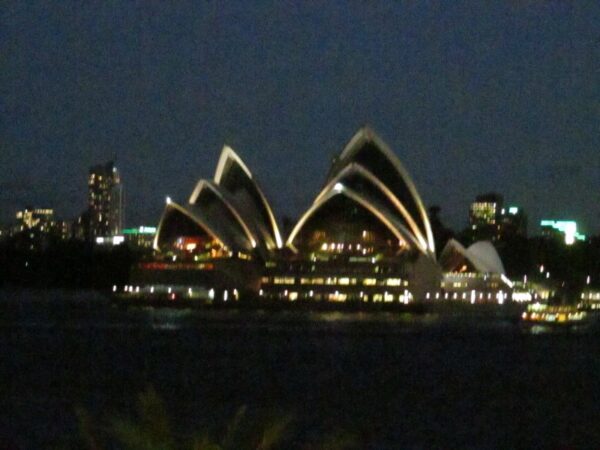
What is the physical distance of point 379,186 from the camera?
229 ft

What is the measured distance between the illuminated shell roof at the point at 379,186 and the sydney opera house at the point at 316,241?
5 centimetres

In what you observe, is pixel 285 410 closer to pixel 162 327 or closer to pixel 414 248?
pixel 162 327

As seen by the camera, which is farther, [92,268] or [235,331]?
[92,268]

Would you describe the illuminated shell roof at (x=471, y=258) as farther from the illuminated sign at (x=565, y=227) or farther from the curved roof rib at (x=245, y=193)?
the illuminated sign at (x=565, y=227)

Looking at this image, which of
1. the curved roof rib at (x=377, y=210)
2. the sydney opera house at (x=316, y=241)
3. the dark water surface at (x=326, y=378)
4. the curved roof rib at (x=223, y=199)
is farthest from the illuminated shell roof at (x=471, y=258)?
the dark water surface at (x=326, y=378)

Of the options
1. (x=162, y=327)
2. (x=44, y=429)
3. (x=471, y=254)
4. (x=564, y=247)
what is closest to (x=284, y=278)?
(x=471, y=254)

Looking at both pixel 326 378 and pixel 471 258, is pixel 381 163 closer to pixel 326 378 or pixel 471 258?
pixel 471 258

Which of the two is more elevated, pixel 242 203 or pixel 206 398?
pixel 242 203

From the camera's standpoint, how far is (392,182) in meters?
70.2

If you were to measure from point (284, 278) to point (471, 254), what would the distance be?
1323 cm

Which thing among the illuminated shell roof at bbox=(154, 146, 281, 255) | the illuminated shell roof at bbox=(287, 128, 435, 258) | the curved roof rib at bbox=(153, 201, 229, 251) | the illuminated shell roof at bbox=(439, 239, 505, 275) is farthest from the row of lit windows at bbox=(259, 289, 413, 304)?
the illuminated shell roof at bbox=(439, 239, 505, 275)

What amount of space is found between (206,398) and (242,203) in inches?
1890

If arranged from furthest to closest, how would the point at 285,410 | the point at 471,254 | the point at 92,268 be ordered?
the point at 92,268 → the point at 471,254 → the point at 285,410

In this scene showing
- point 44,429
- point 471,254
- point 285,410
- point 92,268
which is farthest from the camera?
point 92,268
